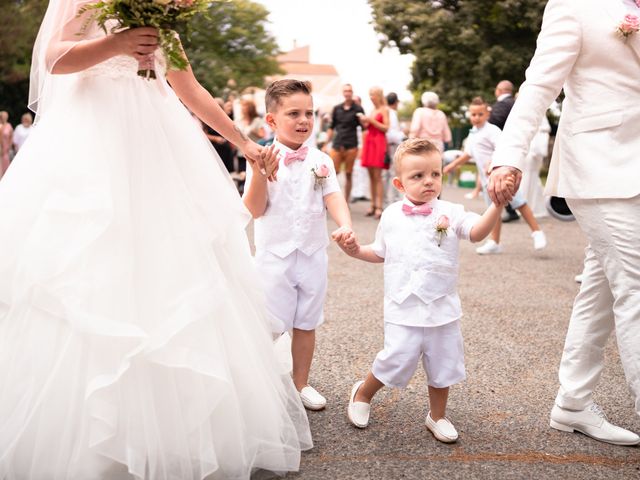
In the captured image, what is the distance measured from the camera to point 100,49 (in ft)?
9.25

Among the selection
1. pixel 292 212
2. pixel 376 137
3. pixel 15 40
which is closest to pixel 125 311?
pixel 292 212

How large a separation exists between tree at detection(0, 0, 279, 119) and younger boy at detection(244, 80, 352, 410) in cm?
2907

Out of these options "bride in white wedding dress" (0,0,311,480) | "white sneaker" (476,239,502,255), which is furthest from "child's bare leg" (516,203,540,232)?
"bride in white wedding dress" (0,0,311,480)

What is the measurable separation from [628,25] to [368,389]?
203 centimetres

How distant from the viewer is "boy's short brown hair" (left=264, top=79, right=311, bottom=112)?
3773 mm

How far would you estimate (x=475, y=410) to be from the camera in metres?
3.84

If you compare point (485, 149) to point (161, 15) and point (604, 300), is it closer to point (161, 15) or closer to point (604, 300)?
point (604, 300)

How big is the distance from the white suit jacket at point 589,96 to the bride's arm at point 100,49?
60.6 inches

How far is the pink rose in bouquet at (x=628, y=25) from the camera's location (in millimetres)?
2998

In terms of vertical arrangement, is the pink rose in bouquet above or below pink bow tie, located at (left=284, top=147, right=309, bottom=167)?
above

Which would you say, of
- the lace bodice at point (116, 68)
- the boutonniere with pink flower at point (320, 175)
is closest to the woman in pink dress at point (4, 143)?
the boutonniere with pink flower at point (320, 175)

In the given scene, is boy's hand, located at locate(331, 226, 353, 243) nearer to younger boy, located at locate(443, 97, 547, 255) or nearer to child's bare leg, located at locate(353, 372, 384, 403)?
child's bare leg, located at locate(353, 372, 384, 403)

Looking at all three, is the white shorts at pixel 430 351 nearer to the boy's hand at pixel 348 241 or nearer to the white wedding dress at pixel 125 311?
the boy's hand at pixel 348 241

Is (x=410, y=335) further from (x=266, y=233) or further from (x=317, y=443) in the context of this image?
(x=266, y=233)
